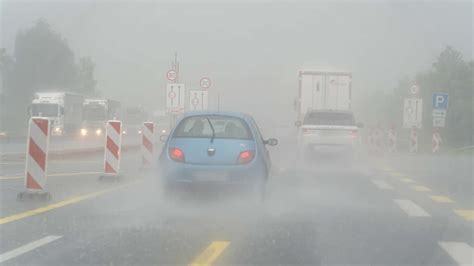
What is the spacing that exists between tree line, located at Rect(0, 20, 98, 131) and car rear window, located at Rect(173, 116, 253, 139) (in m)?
66.2

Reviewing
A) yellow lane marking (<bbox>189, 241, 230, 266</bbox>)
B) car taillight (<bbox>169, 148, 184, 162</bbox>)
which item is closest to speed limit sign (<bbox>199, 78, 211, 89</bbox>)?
car taillight (<bbox>169, 148, 184, 162</bbox>)

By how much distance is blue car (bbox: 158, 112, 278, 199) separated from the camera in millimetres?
9508

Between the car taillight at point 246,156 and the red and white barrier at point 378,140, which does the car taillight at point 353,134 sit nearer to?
the red and white barrier at point 378,140

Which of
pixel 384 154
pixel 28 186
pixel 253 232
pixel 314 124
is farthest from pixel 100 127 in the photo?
pixel 253 232

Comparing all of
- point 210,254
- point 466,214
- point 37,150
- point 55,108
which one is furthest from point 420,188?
point 55,108

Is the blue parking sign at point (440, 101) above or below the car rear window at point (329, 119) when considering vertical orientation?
above

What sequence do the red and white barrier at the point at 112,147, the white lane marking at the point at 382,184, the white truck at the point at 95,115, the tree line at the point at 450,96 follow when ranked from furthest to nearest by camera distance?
the tree line at the point at 450,96 < the white truck at the point at 95,115 < the white lane marking at the point at 382,184 < the red and white barrier at the point at 112,147

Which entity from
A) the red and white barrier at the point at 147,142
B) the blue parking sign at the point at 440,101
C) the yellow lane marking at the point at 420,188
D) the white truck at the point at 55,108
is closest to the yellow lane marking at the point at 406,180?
the yellow lane marking at the point at 420,188

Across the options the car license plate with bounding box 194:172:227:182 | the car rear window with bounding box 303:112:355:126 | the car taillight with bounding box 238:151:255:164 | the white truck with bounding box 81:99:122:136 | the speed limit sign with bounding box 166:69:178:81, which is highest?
the speed limit sign with bounding box 166:69:178:81

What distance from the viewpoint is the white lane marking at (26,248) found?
21.3 feet

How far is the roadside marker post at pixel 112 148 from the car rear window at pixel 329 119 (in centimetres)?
801

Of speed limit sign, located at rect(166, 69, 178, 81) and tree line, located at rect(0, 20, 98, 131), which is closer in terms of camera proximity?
speed limit sign, located at rect(166, 69, 178, 81)

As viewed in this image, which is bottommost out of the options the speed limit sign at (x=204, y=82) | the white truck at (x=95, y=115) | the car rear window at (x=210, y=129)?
the white truck at (x=95, y=115)

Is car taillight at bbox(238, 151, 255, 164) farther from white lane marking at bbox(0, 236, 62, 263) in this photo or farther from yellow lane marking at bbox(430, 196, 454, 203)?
yellow lane marking at bbox(430, 196, 454, 203)
